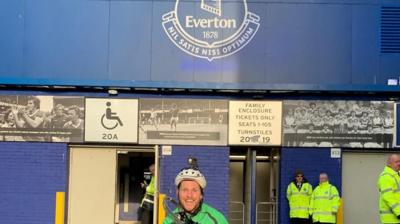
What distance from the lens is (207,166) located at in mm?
13047

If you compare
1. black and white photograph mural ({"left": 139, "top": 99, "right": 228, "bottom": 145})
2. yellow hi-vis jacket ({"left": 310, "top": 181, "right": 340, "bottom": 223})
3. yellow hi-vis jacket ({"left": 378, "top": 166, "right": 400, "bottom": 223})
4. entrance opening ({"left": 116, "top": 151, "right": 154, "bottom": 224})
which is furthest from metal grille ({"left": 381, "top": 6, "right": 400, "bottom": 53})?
entrance opening ({"left": 116, "top": 151, "right": 154, "bottom": 224})

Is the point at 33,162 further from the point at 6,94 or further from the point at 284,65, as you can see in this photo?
the point at 284,65

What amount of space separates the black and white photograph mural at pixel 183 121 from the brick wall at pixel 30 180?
1905mm

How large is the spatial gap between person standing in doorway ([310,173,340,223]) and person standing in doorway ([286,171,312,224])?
181mm

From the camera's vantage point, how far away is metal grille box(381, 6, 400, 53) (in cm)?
1327

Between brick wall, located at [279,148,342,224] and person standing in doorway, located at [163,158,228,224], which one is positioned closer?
person standing in doorway, located at [163,158,228,224]

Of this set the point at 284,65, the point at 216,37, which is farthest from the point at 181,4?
the point at 284,65

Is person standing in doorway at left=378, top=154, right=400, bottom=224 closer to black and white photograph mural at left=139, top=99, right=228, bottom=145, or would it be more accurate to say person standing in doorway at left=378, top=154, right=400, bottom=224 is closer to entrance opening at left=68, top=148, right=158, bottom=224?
black and white photograph mural at left=139, top=99, right=228, bottom=145

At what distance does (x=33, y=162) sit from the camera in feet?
42.8

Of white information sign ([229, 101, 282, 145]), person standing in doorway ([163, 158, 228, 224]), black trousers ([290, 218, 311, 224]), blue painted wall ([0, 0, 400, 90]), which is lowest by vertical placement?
black trousers ([290, 218, 311, 224])

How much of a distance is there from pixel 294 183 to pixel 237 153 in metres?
1.70

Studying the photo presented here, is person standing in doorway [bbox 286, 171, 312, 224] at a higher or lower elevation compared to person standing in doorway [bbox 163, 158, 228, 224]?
lower

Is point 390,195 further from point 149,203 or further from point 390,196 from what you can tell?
point 149,203

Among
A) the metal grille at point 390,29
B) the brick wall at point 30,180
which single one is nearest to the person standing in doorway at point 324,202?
the metal grille at point 390,29
